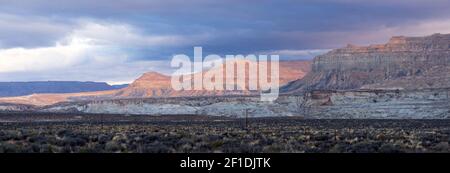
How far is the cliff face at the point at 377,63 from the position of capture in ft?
551

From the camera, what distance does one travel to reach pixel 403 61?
174m

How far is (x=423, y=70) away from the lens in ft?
519

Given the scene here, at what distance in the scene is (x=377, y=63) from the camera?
18400 cm

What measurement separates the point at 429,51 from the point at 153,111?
88144 mm

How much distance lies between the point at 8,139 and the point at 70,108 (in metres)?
105

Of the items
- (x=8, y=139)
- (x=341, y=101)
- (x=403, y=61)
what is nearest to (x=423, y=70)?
(x=403, y=61)

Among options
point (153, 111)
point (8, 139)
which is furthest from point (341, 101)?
point (8, 139)

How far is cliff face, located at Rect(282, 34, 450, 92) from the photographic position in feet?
551
